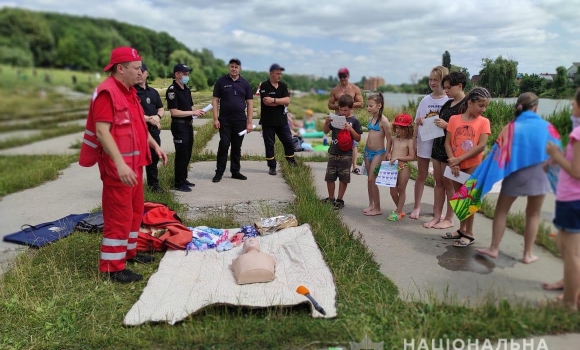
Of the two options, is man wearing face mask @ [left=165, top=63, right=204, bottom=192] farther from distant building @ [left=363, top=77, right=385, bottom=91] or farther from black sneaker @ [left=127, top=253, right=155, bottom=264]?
distant building @ [left=363, top=77, right=385, bottom=91]

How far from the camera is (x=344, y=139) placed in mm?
5234

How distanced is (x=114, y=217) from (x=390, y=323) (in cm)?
243

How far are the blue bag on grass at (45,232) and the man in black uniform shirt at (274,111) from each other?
341 cm

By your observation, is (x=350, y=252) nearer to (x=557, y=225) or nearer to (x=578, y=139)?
(x=557, y=225)

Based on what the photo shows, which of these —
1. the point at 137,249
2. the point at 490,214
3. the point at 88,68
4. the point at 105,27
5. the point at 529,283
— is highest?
the point at 105,27

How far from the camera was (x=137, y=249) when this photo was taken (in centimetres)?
446

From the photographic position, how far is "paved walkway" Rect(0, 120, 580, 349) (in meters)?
2.77

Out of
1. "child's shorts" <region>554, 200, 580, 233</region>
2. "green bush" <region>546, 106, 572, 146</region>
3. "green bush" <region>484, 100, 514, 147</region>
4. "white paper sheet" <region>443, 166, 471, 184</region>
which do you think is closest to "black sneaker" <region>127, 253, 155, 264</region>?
"white paper sheet" <region>443, 166, 471, 184</region>

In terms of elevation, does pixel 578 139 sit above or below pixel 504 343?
above

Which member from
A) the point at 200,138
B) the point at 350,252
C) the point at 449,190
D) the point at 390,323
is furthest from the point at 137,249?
the point at 200,138

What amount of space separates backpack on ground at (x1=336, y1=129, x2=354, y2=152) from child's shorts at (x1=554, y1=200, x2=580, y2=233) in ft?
9.24

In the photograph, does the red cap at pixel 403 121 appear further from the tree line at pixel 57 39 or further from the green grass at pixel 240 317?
the tree line at pixel 57 39

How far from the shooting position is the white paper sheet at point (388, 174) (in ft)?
16.1

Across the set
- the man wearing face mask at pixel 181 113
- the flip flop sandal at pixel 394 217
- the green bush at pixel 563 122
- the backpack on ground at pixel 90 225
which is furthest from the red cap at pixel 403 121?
the backpack on ground at pixel 90 225
